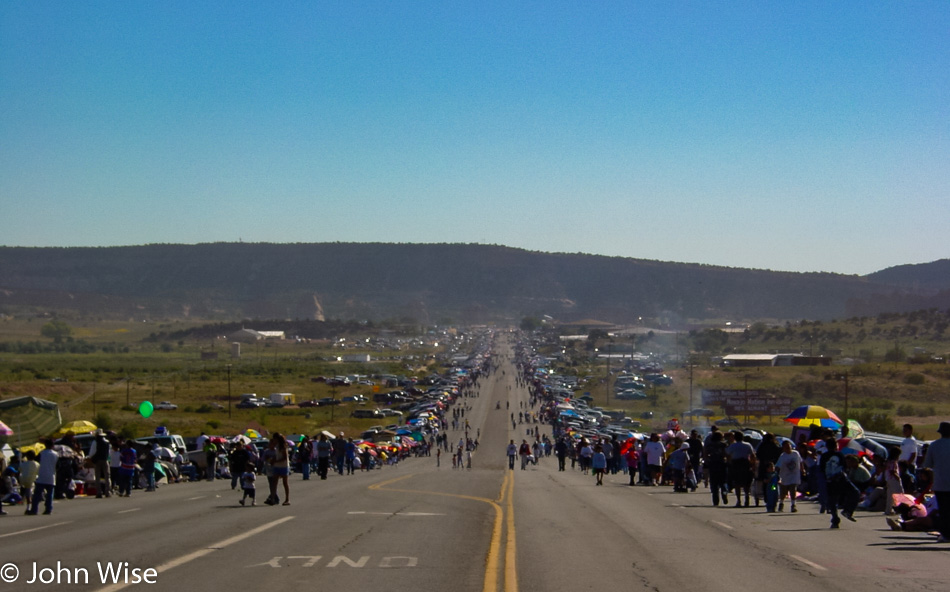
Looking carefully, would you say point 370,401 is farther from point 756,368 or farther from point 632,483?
point 632,483

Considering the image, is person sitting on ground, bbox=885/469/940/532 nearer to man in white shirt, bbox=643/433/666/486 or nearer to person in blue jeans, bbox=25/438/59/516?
man in white shirt, bbox=643/433/666/486

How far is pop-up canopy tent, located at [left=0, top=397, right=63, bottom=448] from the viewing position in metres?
38.3

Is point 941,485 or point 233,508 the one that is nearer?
point 941,485

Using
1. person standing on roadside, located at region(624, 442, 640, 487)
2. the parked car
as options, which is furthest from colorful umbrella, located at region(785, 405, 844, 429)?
the parked car

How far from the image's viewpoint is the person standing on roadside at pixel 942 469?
45.7 ft

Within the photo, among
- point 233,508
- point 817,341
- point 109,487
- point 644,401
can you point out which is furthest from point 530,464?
point 817,341

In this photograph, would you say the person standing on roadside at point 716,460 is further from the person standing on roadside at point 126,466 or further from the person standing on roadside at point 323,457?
the person standing on roadside at point 323,457

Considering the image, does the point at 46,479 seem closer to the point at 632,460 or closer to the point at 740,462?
the point at 740,462

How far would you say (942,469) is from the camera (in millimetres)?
14031

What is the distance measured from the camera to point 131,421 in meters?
65.6

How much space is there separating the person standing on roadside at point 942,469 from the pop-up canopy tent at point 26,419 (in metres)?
33.7

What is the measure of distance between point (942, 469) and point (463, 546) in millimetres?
6991

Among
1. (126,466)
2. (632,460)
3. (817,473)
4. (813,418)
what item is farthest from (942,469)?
(126,466)

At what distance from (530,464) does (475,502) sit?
29.4 meters
